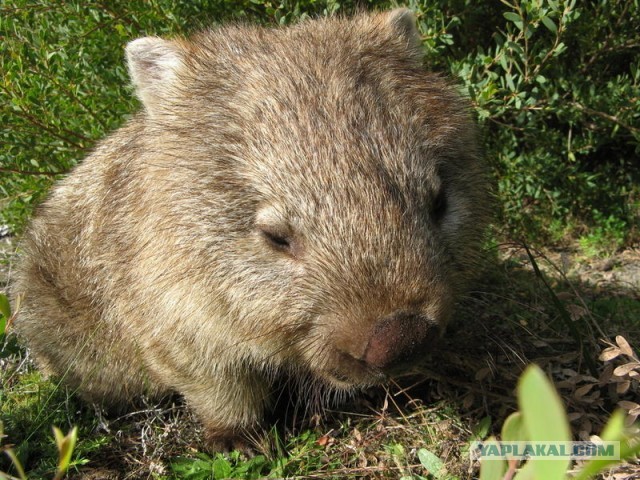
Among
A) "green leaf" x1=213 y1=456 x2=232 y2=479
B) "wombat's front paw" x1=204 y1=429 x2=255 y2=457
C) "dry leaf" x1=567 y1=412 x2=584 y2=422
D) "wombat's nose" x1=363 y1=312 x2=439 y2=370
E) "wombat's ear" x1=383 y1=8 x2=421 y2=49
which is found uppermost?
"wombat's ear" x1=383 y1=8 x2=421 y2=49

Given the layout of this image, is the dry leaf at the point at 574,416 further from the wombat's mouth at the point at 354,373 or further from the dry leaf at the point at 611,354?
the wombat's mouth at the point at 354,373

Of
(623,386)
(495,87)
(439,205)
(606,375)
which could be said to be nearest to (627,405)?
(623,386)

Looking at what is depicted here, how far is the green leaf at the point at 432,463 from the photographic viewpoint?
3076 millimetres

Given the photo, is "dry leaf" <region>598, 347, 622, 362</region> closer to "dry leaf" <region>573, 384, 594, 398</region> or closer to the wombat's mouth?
"dry leaf" <region>573, 384, 594, 398</region>

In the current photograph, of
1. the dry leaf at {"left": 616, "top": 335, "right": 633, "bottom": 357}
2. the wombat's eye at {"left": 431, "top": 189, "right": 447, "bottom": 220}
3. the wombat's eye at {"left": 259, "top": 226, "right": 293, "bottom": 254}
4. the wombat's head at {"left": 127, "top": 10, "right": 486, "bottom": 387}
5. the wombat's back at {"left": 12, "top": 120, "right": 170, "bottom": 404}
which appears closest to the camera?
the wombat's head at {"left": 127, "top": 10, "right": 486, "bottom": 387}

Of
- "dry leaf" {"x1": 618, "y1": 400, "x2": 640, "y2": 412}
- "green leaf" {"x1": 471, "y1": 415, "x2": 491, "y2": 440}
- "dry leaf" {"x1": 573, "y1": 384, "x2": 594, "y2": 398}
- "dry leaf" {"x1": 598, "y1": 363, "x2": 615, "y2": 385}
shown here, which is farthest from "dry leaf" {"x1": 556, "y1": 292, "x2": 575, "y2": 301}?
"green leaf" {"x1": 471, "y1": 415, "x2": 491, "y2": 440}

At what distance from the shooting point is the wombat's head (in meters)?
2.47

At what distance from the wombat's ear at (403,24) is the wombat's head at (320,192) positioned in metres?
0.26

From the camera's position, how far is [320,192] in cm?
256

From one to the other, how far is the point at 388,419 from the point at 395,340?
51.3 inches

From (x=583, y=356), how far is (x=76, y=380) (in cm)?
277

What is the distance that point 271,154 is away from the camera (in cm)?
269

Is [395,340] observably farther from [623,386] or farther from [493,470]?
[623,386]

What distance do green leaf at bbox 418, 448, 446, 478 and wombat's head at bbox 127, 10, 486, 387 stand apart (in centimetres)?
65
